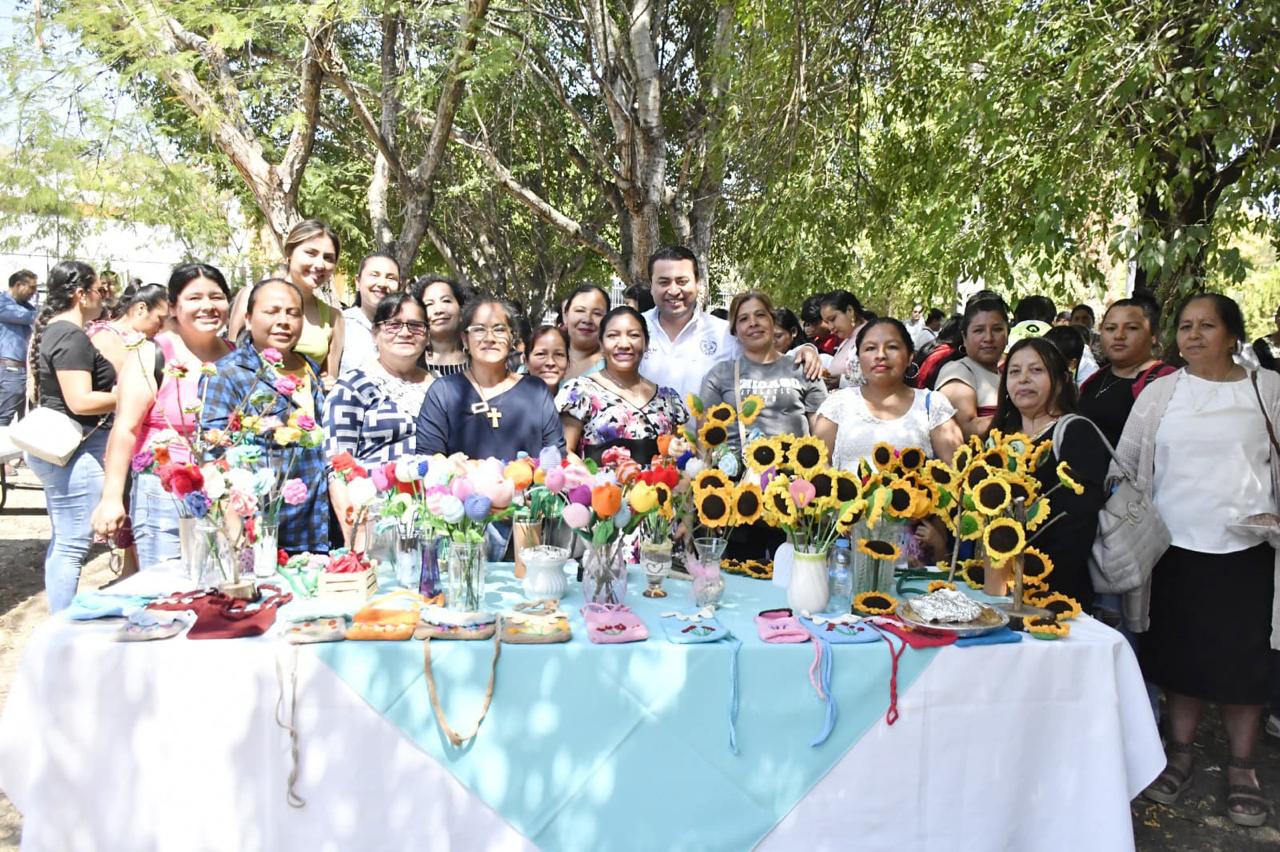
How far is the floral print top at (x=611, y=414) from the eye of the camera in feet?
11.5

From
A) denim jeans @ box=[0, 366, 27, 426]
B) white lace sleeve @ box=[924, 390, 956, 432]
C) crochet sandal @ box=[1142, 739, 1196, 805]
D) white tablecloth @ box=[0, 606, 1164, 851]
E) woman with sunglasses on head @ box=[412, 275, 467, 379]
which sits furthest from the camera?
denim jeans @ box=[0, 366, 27, 426]

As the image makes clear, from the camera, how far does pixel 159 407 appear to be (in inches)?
122

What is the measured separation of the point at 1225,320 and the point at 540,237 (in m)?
18.0

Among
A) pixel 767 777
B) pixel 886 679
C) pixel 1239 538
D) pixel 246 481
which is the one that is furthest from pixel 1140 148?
pixel 246 481

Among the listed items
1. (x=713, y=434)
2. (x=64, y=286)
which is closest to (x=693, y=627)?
(x=713, y=434)

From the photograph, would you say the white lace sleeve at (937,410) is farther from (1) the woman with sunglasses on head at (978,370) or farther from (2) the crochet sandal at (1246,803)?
(2) the crochet sandal at (1246,803)

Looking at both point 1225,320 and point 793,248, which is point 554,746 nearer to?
point 1225,320

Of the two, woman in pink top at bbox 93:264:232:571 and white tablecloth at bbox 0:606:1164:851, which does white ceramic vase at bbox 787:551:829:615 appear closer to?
white tablecloth at bbox 0:606:1164:851

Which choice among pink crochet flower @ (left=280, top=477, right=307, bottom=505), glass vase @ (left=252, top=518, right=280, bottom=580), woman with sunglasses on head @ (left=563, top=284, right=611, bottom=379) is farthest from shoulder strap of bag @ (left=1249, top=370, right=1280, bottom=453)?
glass vase @ (left=252, top=518, right=280, bottom=580)

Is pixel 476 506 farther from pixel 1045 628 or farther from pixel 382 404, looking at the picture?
pixel 1045 628

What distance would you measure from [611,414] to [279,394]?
3.98 ft

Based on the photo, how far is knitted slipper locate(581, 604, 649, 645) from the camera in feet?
7.74

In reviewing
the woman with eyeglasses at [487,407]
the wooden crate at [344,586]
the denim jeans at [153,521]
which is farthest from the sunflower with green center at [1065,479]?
the denim jeans at [153,521]

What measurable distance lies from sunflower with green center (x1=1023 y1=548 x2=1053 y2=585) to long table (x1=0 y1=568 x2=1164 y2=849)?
1.03 feet
